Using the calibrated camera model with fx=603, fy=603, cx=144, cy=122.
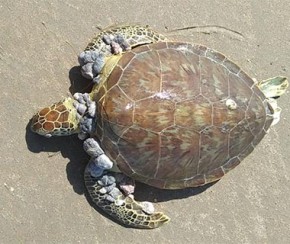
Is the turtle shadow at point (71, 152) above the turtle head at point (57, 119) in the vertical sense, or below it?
below

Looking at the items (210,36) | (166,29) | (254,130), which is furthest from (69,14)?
(254,130)

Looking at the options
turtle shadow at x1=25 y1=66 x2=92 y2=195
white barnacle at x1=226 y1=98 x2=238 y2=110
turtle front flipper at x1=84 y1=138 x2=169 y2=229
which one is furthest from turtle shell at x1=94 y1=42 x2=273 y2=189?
turtle shadow at x1=25 y1=66 x2=92 y2=195

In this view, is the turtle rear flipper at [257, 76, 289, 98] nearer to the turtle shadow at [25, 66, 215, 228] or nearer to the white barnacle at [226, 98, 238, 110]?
the white barnacle at [226, 98, 238, 110]

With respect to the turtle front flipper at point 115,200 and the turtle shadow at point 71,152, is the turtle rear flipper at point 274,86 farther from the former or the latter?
the turtle shadow at point 71,152

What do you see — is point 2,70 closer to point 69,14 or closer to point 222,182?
point 69,14

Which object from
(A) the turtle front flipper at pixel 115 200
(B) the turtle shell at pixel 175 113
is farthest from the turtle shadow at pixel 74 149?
(B) the turtle shell at pixel 175 113
